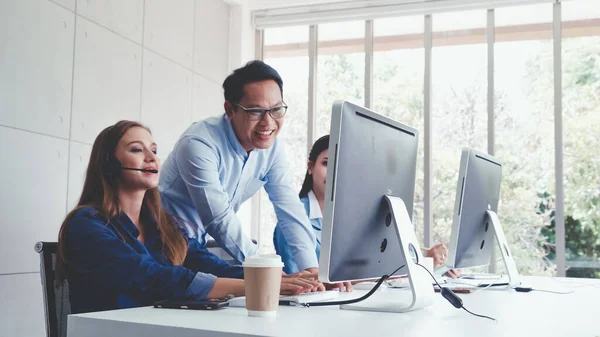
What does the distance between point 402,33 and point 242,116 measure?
109 inches

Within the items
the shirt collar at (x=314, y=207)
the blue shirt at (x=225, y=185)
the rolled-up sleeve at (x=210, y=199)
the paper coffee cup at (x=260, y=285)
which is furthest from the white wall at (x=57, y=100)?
the paper coffee cup at (x=260, y=285)

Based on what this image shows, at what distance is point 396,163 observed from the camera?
150cm

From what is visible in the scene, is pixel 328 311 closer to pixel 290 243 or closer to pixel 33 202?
pixel 290 243

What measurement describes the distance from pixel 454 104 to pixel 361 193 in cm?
330

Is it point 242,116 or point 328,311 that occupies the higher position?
point 242,116

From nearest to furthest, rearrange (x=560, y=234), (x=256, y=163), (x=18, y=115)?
(x=256, y=163) < (x=18, y=115) < (x=560, y=234)

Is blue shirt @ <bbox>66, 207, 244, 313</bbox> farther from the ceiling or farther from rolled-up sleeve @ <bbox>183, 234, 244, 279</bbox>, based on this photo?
the ceiling

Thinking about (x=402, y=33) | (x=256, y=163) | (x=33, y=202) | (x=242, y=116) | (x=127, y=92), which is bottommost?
(x=33, y=202)

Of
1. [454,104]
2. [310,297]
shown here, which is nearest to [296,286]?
[310,297]

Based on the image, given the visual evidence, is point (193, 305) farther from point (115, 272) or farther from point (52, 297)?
point (52, 297)

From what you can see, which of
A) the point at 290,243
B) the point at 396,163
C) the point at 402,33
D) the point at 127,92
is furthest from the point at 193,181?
the point at 402,33

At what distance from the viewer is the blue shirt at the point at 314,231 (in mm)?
2295

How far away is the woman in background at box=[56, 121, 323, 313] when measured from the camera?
4.67 feet

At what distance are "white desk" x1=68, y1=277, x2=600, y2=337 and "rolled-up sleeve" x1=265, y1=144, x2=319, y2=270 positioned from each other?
0.88 meters
